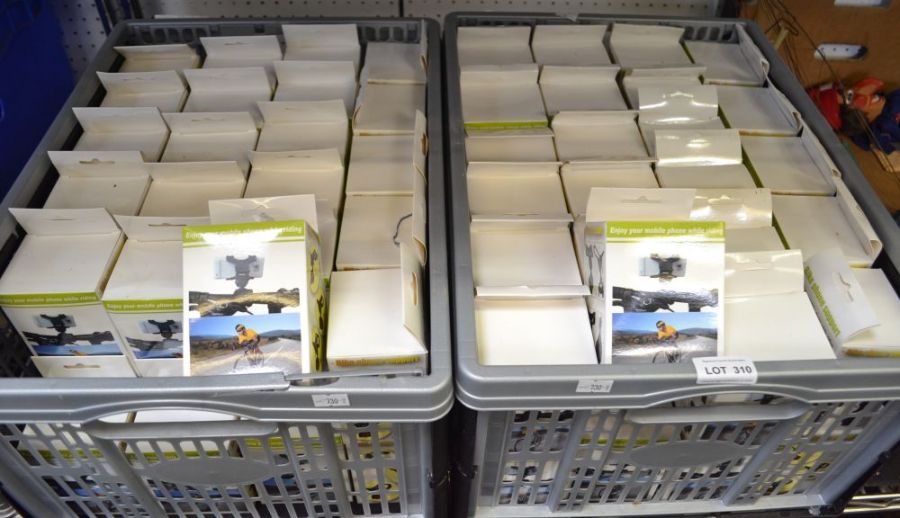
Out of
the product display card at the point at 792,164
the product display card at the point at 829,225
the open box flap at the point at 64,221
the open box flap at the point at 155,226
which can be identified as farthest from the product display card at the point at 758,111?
the open box flap at the point at 64,221

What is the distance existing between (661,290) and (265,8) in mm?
1052

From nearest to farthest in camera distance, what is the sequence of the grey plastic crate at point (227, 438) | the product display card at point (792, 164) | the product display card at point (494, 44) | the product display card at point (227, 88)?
the grey plastic crate at point (227, 438) → the product display card at point (792, 164) → the product display card at point (227, 88) → the product display card at point (494, 44)

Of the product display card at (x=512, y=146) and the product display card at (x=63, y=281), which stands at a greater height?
the product display card at (x=512, y=146)

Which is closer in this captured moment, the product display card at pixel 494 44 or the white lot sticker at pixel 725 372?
the white lot sticker at pixel 725 372

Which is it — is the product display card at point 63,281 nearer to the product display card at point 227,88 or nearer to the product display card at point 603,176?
the product display card at point 227,88

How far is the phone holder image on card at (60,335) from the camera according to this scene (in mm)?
832

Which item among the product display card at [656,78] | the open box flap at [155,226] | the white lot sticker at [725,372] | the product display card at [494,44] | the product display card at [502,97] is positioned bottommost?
the white lot sticker at [725,372]

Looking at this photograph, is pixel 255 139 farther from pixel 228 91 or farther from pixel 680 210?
pixel 680 210

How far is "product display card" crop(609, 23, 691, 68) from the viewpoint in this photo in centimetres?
122

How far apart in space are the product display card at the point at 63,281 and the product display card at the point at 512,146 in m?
0.54

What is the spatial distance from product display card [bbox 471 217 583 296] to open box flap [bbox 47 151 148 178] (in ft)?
1.70

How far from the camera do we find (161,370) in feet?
2.85

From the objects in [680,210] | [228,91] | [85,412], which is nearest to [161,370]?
[85,412]

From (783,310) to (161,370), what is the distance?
2.71ft
